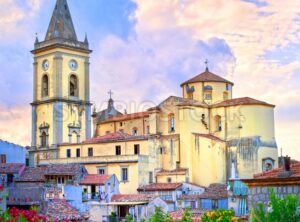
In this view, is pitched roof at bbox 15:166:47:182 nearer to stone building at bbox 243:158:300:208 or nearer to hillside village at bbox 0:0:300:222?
hillside village at bbox 0:0:300:222

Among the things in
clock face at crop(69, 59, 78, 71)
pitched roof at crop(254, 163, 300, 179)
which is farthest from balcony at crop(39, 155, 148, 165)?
pitched roof at crop(254, 163, 300, 179)

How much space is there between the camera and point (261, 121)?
183 ft

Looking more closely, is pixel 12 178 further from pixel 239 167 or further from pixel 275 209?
pixel 275 209

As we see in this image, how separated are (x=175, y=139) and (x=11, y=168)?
15.3m

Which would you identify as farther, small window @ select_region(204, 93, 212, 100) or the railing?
the railing

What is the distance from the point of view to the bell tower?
64.5 meters

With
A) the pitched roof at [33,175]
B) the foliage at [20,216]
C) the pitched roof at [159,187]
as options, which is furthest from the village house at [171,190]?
the foliage at [20,216]

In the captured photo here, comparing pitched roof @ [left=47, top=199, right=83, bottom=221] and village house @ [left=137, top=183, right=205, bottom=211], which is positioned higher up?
village house @ [left=137, top=183, right=205, bottom=211]

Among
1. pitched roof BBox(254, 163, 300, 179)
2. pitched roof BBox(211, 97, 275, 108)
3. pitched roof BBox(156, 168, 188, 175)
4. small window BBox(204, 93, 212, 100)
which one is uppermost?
small window BBox(204, 93, 212, 100)

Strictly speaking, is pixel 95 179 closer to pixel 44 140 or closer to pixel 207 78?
pixel 207 78

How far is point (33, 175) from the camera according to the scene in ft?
A: 159

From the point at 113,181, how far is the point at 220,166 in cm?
1092

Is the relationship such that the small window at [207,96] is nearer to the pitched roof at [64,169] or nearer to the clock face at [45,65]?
the pitched roof at [64,169]

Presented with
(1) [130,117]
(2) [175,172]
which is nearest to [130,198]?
(2) [175,172]
